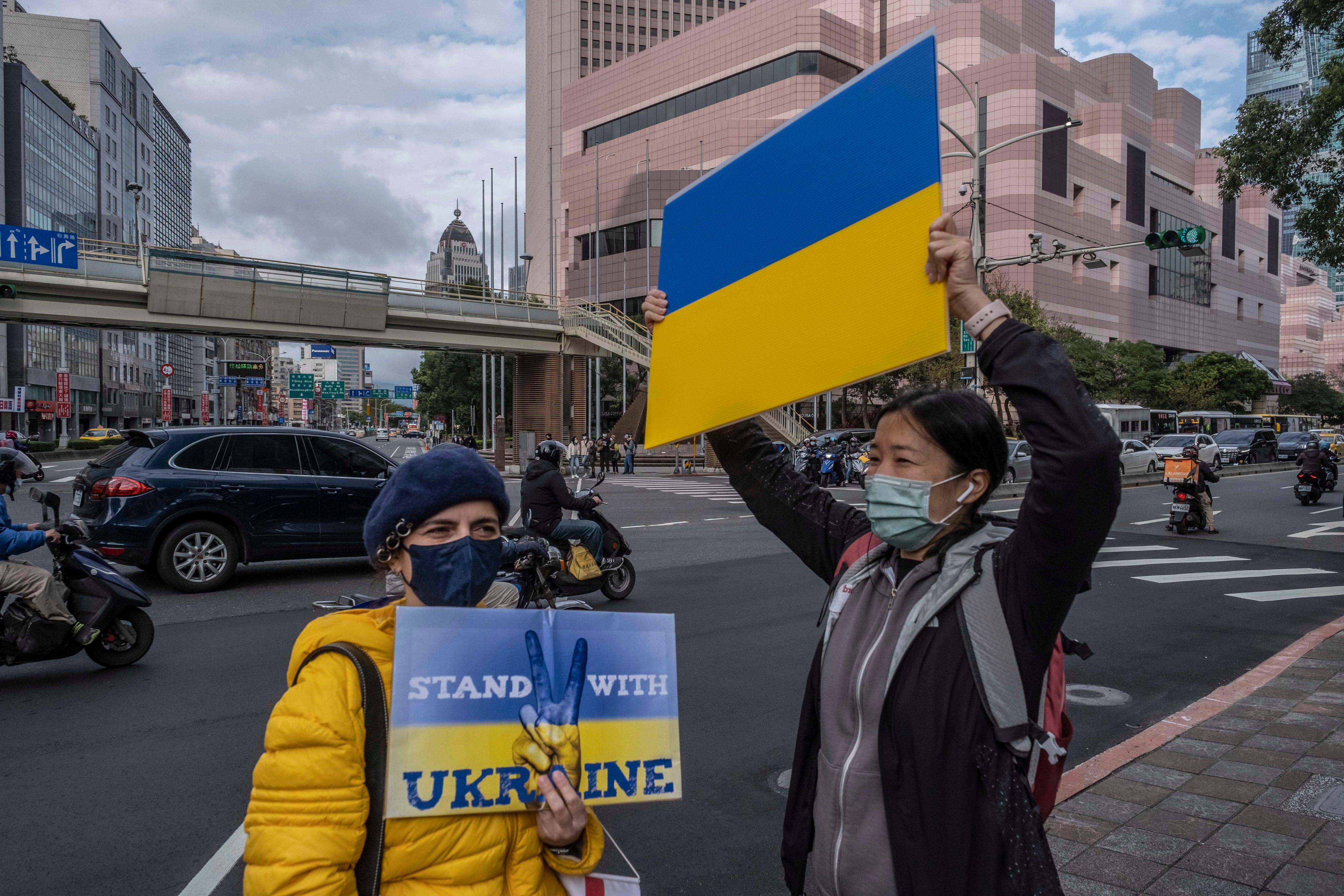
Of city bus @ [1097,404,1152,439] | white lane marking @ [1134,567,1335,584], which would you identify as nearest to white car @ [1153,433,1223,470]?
city bus @ [1097,404,1152,439]

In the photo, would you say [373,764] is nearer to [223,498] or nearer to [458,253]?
[223,498]

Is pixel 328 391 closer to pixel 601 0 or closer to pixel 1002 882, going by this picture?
pixel 601 0

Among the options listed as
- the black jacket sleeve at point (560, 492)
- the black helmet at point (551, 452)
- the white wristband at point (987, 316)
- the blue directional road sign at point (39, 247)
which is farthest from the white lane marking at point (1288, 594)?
the blue directional road sign at point (39, 247)

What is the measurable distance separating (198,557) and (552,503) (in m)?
3.93

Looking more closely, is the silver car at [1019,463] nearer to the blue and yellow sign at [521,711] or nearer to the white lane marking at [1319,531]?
the white lane marking at [1319,531]

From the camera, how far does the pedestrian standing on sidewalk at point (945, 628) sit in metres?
1.59

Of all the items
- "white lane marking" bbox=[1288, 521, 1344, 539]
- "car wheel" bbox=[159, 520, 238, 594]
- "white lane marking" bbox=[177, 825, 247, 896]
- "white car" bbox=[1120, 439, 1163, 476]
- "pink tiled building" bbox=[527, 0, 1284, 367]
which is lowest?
"white lane marking" bbox=[177, 825, 247, 896]

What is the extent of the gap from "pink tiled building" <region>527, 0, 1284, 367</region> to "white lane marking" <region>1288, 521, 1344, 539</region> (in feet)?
109

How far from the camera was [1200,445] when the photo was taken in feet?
115

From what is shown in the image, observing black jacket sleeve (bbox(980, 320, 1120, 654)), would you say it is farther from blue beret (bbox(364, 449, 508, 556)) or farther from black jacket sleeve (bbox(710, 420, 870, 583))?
blue beret (bbox(364, 449, 508, 556))

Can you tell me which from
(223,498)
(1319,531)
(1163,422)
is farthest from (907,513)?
(1163,422)

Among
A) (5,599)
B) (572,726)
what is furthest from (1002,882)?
(5,599)

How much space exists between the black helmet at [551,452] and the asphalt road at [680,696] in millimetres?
1511

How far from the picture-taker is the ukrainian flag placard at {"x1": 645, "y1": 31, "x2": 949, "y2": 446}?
1759 millimetres
